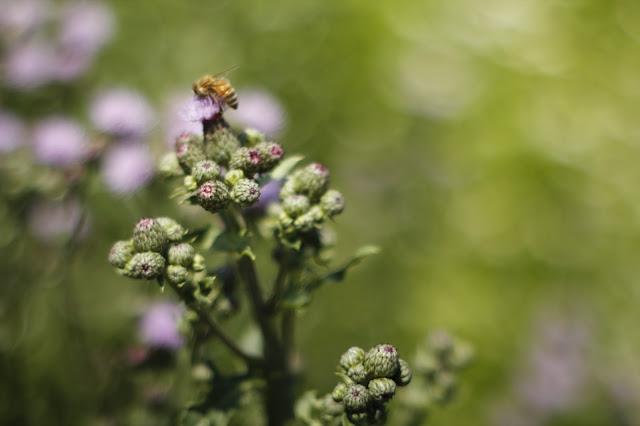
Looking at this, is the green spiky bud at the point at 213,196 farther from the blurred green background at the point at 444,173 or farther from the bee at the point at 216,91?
the blurred green background at the point at 444,173

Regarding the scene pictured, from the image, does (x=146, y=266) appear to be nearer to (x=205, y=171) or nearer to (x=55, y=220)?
(x=205, y=171)

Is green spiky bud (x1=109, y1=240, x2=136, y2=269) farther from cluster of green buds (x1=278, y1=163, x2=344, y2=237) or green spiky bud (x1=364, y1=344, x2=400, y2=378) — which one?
green spiky bud (x1=364, y1=344, x2=400, y2=378)

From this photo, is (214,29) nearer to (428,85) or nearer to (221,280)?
(428,85)

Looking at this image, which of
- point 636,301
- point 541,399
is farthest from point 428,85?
point 541,399

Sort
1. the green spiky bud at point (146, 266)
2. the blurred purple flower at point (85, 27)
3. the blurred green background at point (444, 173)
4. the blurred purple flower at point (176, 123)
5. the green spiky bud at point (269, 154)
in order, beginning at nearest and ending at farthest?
1. the green spiky bud at point (146, 266)
2. the green spiky bud at point (269, 154)
3. the blurred purple flower at point (176, 123)
4. the blurred purple flower at point (85, 27)
5. the blurred green background at point (444, 173)

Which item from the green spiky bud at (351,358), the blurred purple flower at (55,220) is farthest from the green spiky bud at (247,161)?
the blurred purple flower at (55,220)

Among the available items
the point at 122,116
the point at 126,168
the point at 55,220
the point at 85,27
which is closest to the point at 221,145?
the point at 126,168

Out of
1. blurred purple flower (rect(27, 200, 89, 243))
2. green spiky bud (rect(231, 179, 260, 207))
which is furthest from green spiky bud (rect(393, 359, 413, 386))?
blurred purple flower (rect(27, 200, 89, 243))
